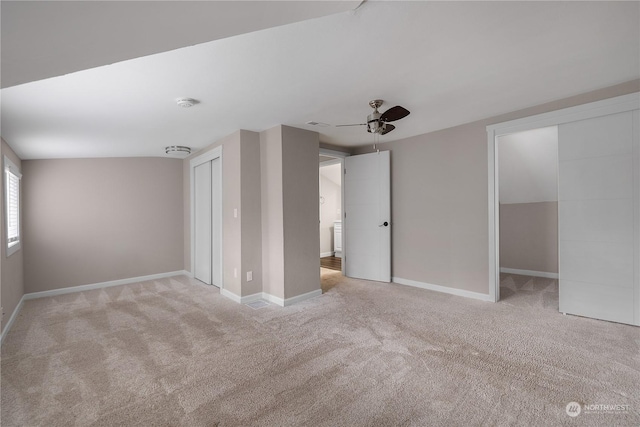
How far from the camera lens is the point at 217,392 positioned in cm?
198

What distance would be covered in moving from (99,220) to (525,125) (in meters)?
6.31

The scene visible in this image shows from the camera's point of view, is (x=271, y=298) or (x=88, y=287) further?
(x=88, y=287)

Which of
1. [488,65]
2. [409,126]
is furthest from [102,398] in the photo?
[409,126]

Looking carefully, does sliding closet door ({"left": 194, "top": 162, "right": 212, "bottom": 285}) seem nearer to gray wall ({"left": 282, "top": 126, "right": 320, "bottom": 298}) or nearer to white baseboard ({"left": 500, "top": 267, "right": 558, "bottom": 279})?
gray wall ({"left": 282, "top": 126, "right": 320, "bottom": 298})

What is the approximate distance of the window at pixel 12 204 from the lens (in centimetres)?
347

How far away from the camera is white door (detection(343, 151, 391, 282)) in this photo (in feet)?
15.6

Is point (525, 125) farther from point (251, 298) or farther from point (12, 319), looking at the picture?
point (12, 319)

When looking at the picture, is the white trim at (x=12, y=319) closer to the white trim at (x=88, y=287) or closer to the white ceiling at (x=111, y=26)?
the white trim at (x=88, y=287)

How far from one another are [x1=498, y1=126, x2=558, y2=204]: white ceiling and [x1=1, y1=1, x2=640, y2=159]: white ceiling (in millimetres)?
1493

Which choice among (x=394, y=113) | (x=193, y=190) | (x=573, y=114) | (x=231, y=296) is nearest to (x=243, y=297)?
(x=231, y=296)

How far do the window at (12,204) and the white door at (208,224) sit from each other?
7.42 feet

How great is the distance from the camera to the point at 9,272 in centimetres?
345

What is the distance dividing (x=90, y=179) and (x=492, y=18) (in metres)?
5.74

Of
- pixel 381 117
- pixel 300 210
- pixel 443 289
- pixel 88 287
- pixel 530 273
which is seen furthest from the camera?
pixel 530 273
